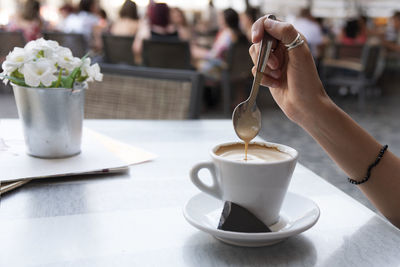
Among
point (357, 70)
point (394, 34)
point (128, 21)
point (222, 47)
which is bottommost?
point (357, 70)

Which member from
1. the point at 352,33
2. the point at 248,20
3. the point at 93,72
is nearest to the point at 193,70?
the point at 248,20

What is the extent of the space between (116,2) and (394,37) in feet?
25.7

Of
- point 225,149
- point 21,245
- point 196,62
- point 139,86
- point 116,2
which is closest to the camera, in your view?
point 21,245

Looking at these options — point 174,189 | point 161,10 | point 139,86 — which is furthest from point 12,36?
point 174,189

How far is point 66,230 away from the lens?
22.6 inches

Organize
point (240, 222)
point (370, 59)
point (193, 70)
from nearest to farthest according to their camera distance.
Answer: point (240, 222) < point (193, 70) < point (370, 59)

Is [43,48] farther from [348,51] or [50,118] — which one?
[348,51]

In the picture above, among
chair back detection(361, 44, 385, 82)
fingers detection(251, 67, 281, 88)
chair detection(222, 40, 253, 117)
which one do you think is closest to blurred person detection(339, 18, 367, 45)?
chair back detection(361, 44, 385, 82)

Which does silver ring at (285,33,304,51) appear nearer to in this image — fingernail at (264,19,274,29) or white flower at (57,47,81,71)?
fingernail at (264,19,274,29)

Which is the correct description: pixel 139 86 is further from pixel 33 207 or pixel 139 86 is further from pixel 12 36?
pixel 12 36

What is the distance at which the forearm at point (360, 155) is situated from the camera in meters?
0.71

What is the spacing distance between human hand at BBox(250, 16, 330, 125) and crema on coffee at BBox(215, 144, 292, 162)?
0.44 feet

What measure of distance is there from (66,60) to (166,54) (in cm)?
277

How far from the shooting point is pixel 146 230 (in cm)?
58
